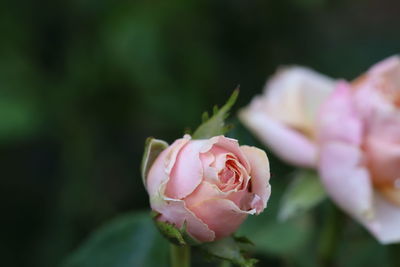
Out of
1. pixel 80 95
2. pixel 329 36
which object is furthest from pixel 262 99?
pixel 329 36

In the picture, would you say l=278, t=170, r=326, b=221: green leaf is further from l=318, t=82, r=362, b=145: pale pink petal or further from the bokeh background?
the bokeh background

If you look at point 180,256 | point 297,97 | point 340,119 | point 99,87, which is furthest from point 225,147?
point 99,87

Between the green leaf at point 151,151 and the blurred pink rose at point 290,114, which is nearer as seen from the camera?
the green leaf at point 151,151

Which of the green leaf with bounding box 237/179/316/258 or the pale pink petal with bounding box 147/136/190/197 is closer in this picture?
the pale pink petal with bounding box 147/136/190/197

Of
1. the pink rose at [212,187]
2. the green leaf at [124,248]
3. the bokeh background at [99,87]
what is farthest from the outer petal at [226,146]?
the bokeh background at [99,87]

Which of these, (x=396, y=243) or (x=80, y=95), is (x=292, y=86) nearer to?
(x=396, y=243)

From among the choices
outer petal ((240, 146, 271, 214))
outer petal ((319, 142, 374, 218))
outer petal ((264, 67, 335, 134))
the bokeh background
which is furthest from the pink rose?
the bokeh background

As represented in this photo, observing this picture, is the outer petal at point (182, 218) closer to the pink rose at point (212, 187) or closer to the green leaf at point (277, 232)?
the pink rose at point (212, 187)
